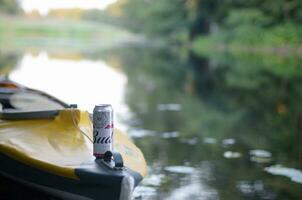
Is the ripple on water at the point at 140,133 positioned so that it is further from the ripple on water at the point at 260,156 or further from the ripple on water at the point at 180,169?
the ripple on water at the point at 180,169

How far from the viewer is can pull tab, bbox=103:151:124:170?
442cm

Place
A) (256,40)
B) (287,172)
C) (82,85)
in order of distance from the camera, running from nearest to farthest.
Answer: (287,172) → (82,85) → (256,40)

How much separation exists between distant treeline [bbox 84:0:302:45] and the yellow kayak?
30.8 m

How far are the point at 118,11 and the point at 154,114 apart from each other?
108 metres

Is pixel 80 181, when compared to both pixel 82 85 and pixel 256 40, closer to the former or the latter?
pixel 82 85

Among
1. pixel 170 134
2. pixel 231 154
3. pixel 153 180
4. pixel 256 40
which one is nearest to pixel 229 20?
pixel 256 40

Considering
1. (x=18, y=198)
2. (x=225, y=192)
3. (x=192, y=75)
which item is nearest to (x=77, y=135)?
(x=18, y=198)

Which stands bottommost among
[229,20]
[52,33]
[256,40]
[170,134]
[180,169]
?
[52,33]

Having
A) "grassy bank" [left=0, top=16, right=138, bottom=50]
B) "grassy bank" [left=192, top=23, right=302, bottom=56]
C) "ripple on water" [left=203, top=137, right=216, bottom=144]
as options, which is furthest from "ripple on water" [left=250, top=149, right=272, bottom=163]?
"grassy bank" [left=0, top=16, right=138, bottom=50]

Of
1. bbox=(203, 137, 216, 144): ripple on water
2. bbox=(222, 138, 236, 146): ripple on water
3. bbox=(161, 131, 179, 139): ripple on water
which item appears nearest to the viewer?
bbox=(222, 138, 236, 146): ripple on water

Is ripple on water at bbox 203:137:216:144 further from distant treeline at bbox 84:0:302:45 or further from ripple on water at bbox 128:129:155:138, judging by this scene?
distant treeline at bbox 84:0:302:45

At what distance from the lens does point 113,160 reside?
4.50 m

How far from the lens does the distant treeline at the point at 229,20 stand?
37553 millimetres

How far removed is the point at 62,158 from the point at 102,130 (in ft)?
1.35
